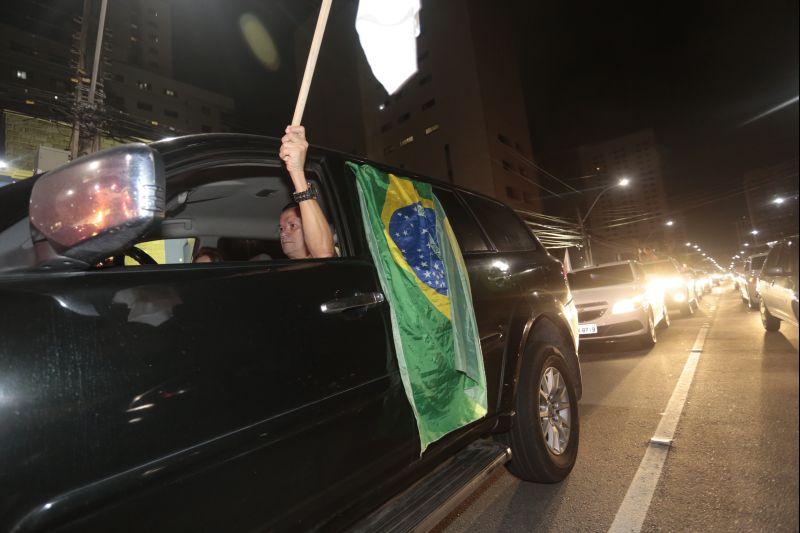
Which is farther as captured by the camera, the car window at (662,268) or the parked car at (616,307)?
the car window at (662,268)

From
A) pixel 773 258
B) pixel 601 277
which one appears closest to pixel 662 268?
pixel 601 277

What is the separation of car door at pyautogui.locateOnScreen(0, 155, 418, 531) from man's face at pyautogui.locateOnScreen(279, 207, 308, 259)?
0.80 meters

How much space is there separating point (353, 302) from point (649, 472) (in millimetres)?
2543

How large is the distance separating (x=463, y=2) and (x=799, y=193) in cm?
6261

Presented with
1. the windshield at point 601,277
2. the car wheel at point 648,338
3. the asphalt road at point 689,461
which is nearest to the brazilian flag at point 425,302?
the asphalt road at point 689,461

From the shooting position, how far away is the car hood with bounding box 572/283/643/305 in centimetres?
776

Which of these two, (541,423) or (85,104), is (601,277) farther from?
(85,104)

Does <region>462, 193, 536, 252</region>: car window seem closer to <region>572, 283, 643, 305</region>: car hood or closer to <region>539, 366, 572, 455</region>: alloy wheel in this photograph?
<region>539, 366, 572, 455</region>: alloy wheel

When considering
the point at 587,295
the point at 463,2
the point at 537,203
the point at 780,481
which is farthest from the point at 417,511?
the point at 463,2

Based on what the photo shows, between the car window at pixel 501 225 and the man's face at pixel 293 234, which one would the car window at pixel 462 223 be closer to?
the car window at pixel 501 225

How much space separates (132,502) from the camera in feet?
3.59

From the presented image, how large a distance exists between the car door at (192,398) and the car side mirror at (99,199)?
0.17 metres

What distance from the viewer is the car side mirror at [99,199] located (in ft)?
3.43

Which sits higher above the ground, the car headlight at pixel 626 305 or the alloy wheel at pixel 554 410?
the car headlight at pixel 626 305
